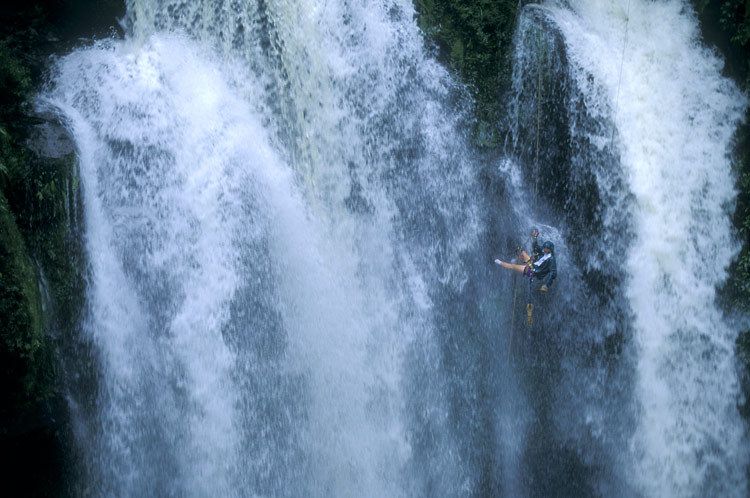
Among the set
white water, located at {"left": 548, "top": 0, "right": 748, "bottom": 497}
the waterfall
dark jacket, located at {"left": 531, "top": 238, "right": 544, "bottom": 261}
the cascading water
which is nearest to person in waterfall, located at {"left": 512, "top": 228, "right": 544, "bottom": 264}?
dark jacket, located at {"left": 531, "top": 238, "right": 544, "bottom": 261}

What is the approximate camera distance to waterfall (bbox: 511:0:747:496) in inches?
357

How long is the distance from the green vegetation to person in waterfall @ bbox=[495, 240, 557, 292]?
180 cm

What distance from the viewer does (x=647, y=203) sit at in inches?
360

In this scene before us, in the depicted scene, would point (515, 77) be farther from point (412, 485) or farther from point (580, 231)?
point (412, 485)

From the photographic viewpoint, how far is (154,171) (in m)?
8.45

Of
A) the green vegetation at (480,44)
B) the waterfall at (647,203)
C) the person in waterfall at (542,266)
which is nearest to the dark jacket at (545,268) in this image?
the person in waterfall at (542,266)

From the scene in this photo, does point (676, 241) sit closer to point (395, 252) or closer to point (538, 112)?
point (538, 112)

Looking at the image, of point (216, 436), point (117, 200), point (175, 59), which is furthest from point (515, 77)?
point (216, 436)

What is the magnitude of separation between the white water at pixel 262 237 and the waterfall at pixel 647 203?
148cm

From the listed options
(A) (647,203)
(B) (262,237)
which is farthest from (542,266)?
(B) (262,237)

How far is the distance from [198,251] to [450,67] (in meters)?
4.41

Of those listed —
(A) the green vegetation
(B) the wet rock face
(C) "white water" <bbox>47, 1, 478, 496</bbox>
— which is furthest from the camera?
(A) the green vegetation

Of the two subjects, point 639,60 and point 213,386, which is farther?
point 639,60

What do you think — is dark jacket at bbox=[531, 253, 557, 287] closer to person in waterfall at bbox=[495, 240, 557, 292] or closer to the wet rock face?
person in waterfall at bbox=[495, 240, 557, 292]
